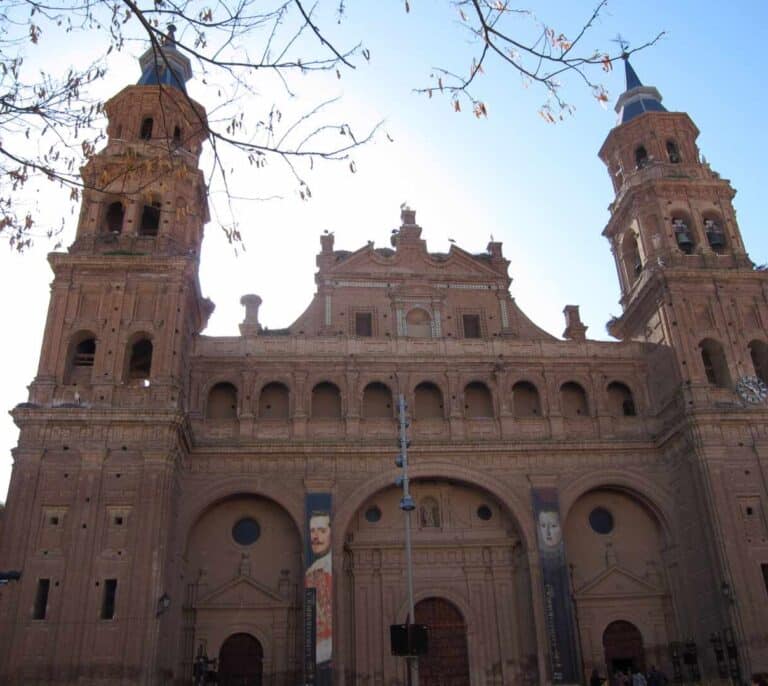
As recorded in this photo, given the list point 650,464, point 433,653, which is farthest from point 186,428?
point 650,464

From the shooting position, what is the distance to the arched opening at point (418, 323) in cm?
3341

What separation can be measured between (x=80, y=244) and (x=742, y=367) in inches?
1041

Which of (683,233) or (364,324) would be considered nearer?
(364,324)

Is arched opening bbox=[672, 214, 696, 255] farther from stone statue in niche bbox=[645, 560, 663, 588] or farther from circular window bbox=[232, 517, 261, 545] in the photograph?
circular window bbox=[232, 517, 261, 545]

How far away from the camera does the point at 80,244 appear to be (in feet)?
99.3

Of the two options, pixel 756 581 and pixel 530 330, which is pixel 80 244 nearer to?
pixel 530 330

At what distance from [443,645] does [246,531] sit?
8.29m

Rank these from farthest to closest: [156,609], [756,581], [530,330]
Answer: [530,330] → [756,581] → [156,609]

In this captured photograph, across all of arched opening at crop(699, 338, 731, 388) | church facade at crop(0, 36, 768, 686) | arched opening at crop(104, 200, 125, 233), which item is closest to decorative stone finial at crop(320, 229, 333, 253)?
church facade at crop(0, 36, 768, 686)

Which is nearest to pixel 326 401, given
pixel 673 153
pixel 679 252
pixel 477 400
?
pixel 477 400

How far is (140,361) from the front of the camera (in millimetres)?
30531

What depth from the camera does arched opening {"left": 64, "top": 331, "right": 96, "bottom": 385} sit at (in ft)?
93.1

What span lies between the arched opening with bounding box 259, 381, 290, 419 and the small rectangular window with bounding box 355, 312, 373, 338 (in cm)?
425

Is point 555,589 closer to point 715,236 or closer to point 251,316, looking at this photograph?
point 251,316
